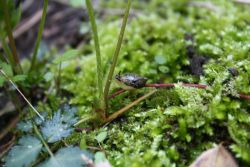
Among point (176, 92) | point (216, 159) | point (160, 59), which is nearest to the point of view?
point (216, 159)

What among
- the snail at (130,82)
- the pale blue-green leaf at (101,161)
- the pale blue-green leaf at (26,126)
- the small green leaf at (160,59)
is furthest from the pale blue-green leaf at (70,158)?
the small green leaf at (160,59)

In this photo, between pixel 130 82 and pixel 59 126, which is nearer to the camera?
pixel 59 126

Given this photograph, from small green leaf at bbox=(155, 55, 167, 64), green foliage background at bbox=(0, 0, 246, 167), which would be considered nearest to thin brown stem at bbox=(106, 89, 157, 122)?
green foliage background at bbox=(0, 0, 246, 167)

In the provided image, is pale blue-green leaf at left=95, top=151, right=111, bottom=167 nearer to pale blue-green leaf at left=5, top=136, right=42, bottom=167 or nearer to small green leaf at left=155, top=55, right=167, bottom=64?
pale blue-green leaf at left=5, top=136, right=42, bottom=167

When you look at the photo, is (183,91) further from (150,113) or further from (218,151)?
(218,151)

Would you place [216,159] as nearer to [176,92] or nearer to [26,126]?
[176,92]

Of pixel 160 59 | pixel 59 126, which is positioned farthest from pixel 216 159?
pixel 160 59
